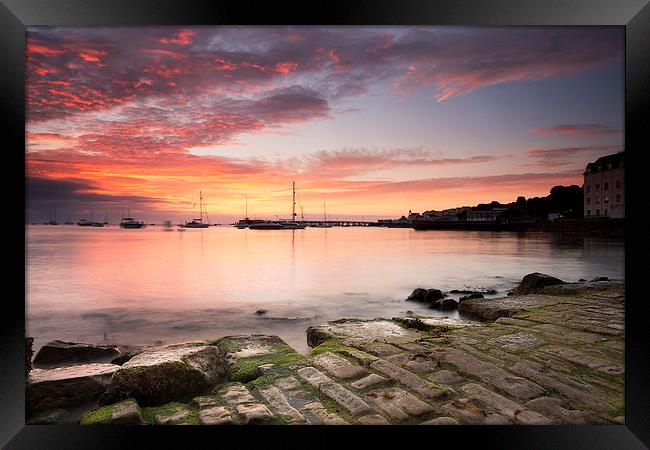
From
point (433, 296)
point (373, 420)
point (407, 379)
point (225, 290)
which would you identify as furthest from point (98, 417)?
point (225, 290)

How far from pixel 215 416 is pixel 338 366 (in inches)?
33.7

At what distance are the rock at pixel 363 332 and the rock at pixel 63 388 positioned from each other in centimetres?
178

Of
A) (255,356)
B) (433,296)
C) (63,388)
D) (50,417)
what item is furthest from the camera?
(433,296)

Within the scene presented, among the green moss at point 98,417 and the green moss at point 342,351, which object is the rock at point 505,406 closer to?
the green moss at point 342,351

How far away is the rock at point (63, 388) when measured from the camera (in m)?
2.54

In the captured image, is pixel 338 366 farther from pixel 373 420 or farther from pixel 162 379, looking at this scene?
pixel 162 379

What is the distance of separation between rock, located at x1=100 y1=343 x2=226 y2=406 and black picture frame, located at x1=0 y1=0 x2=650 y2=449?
26 centimetres

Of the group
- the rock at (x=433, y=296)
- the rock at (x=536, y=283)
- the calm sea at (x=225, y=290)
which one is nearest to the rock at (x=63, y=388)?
the calm sea at (x=225, y=290)

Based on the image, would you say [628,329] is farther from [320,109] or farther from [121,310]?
[121,310]

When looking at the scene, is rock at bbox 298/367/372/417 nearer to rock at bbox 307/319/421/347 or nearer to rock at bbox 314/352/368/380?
rock at bbox 314/352/368/380

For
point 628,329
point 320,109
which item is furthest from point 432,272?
point 628,329

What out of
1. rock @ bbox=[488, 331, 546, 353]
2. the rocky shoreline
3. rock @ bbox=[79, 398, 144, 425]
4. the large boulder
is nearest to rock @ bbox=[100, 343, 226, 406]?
the rocky shoreline

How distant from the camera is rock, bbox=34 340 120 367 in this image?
365 centimetres

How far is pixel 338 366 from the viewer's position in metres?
2.51
